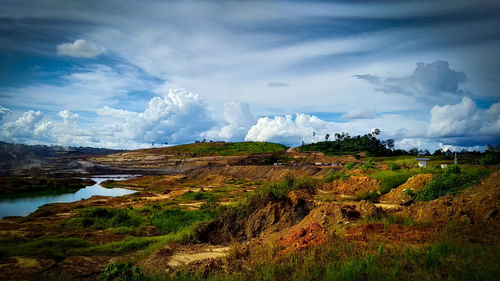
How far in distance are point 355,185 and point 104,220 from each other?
22.3m

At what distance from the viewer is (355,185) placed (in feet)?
87.9

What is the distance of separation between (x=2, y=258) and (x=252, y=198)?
10230 millimetres

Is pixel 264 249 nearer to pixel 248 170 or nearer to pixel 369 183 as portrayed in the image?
pixel 369 183

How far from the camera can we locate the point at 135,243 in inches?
502

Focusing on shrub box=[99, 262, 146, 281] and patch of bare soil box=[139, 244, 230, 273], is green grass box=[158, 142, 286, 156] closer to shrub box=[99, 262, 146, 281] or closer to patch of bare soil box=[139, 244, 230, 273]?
patch of bare soil box=[139, 244, 230, 273]

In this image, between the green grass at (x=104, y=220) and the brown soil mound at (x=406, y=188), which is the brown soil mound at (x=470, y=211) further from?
the green grass at (x=104, y=220)

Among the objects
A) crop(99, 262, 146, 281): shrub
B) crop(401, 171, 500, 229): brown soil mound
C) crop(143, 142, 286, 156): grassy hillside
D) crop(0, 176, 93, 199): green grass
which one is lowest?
crop(0, 176, 93, 199): green grass

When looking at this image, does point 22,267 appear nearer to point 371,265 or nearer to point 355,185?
point 371,265

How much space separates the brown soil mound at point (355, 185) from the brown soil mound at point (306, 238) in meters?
16.9

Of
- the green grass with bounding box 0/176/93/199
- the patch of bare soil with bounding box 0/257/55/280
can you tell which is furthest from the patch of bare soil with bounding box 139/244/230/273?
the green grass with bounding box 0/176/93/199

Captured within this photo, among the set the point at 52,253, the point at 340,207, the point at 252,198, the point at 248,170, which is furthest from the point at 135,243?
the point at 248,170

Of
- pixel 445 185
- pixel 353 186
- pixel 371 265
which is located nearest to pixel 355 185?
pixel 353 186

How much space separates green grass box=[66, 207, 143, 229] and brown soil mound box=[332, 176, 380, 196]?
1878 centimetres

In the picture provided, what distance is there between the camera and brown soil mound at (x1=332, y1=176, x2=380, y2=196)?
25547mm
